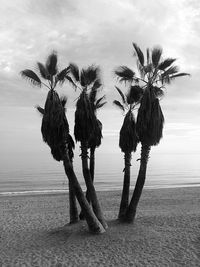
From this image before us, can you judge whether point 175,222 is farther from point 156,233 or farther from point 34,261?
point 34,261

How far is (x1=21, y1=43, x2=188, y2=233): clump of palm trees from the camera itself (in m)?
14.7

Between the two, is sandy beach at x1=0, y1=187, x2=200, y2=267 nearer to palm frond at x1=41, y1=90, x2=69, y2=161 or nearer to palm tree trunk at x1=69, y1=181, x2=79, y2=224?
palm tree trunk at x1=69, y1=181, x2=79, y2=224

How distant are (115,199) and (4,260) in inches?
751

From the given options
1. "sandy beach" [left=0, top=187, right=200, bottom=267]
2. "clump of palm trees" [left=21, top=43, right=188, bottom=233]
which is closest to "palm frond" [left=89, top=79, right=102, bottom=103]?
"clump of palm trees" [left=21, top=43, right=188, bottom=233]

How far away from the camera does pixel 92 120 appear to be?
1554cm

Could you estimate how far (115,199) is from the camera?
3117 centimetres

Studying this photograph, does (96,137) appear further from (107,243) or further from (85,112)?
(107,243)

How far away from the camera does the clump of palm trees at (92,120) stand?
48.1 feet

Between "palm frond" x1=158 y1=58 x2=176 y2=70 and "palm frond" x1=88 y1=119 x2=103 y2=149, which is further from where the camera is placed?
"palm frond" x1=88 y1=119 x2=103 y2=149

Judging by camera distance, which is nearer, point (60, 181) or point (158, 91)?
point (158, 91)

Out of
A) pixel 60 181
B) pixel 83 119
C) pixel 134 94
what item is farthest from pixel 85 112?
pixel 60 181

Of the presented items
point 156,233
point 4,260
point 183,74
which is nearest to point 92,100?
point 183,74

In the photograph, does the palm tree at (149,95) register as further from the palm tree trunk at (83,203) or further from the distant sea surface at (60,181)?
the distant sea surface at (60,181)

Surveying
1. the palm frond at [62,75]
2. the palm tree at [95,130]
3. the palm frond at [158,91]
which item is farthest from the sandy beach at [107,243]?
the palm frond at [62,75]
